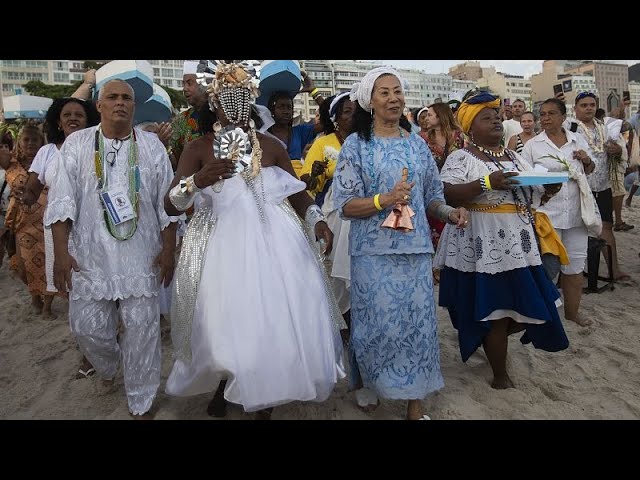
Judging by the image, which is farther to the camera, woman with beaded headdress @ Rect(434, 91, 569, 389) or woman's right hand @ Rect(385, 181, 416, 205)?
woman with beaded headdress @ Rect(434, 91, 569, 389)

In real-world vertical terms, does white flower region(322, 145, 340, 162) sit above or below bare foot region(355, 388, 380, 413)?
above

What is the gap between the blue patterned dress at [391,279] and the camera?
2.98 meters

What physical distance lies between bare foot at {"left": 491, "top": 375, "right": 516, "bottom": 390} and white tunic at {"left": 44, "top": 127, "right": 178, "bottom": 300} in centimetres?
232

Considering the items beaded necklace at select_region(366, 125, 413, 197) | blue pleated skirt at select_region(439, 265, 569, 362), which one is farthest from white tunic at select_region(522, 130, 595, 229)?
beaded necklace at select_region(366, 125, 413, 197)

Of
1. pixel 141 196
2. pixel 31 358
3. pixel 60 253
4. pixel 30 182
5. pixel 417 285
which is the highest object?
pixel 30 182

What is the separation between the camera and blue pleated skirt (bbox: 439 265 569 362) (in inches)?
133

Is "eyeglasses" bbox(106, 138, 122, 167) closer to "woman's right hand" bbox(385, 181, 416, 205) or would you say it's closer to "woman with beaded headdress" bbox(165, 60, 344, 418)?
"woman with beaded headdress" bbox(165, 60, 344, 418)

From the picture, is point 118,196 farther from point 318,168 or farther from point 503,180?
point 503,180

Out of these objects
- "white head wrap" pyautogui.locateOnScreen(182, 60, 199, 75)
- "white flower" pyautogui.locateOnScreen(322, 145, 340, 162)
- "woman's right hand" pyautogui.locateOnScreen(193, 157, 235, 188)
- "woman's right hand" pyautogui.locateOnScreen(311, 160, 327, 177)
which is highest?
"white head wrap" pyautogui.locateOnScreen(182, 60, 199, 75)

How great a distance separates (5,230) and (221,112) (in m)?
4.89

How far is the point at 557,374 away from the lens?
12.5 ft

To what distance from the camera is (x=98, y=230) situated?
3.18 meters
